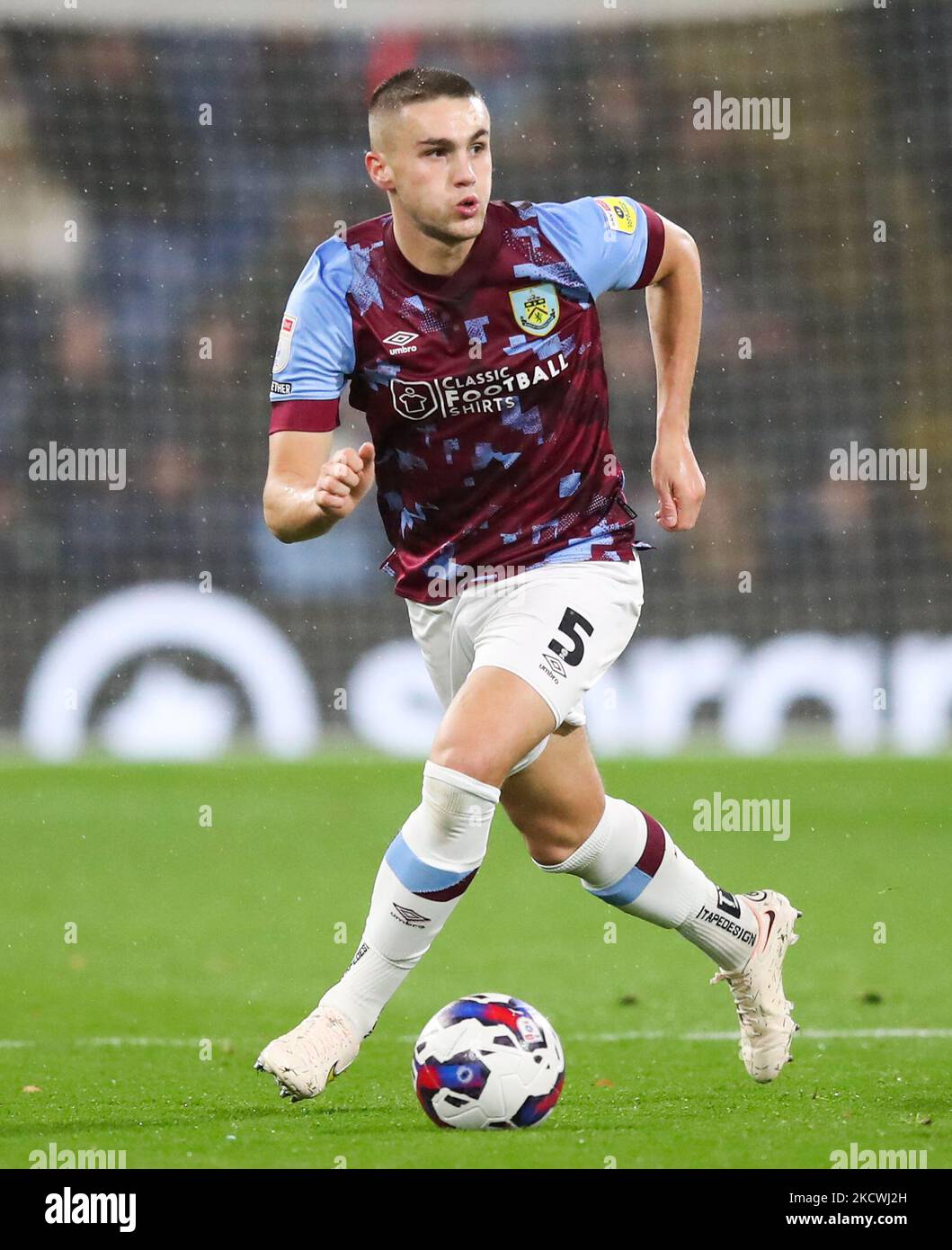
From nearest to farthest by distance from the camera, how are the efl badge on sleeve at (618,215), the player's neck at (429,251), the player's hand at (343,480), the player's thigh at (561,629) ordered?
the player's hand at (343,480) → the player's thigh at (561,629) → the player's neck at (429,251) → the efl badge on sleeve at (618,215)

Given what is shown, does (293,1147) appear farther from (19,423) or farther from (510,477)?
(19,423)

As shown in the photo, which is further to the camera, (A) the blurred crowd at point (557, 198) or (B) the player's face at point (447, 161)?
(A) the blurred crowd at point (557, 198)

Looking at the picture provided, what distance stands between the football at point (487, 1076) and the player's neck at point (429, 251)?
1811 millimetres

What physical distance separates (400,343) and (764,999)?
1885mm

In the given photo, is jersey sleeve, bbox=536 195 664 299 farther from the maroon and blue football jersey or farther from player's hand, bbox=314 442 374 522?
player's hand, bbox=314 442 374 522

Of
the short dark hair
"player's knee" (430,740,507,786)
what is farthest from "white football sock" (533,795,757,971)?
the short dark hair

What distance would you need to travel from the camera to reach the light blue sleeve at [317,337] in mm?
4457

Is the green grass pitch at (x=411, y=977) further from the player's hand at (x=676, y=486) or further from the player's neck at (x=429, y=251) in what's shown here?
the player's neck at (x=429, y=251)

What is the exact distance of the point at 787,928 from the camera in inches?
197

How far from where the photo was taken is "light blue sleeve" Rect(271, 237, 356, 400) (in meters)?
4.46

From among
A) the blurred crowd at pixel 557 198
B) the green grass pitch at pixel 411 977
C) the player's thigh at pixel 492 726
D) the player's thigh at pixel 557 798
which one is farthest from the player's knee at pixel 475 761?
the blurred crowd at pixel 557 198

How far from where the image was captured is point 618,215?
15.9ft

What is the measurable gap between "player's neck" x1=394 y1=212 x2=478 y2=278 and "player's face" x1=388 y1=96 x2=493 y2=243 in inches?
3.1

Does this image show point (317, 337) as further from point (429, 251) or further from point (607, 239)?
point (607, 239)
